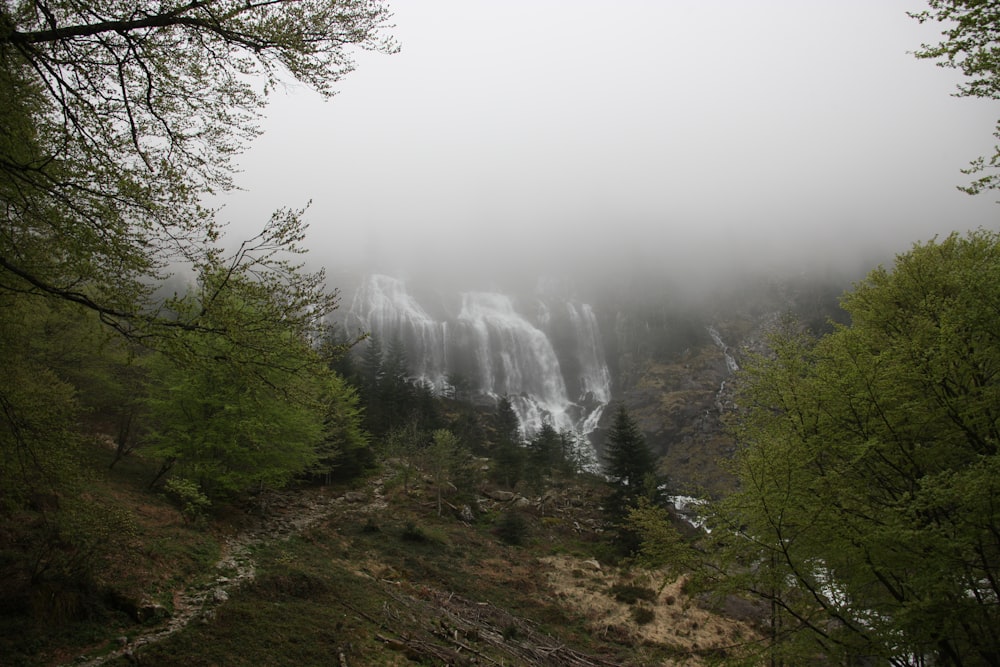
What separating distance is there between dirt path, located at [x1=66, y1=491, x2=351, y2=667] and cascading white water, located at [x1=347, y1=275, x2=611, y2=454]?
4700cm

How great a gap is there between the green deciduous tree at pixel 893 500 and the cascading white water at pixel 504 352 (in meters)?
59.8

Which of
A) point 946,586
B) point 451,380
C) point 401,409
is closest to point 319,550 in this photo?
point 946,586

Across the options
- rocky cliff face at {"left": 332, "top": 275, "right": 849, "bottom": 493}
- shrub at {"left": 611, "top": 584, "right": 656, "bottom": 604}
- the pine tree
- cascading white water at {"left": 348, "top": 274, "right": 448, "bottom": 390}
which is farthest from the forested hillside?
cascading white water at {"left": 348, "top": 274, "right": 448, "bottom": 390}

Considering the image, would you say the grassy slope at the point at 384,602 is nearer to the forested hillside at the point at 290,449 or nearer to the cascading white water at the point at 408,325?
the forested hillside at the point at 290,449

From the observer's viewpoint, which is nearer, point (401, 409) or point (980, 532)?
point (980, 532)

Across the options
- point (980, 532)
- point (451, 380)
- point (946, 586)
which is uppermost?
point (451, 380)

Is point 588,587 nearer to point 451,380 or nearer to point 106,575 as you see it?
point 106,575

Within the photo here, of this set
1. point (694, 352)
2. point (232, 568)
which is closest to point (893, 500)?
point (232, 568)

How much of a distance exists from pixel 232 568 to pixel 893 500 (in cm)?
1328

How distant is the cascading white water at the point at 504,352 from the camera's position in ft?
253

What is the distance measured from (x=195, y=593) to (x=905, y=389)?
1261 centimetres

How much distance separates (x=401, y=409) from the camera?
44250mm

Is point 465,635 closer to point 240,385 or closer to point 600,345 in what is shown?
point 240,385

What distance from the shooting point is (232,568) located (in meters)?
10.8
